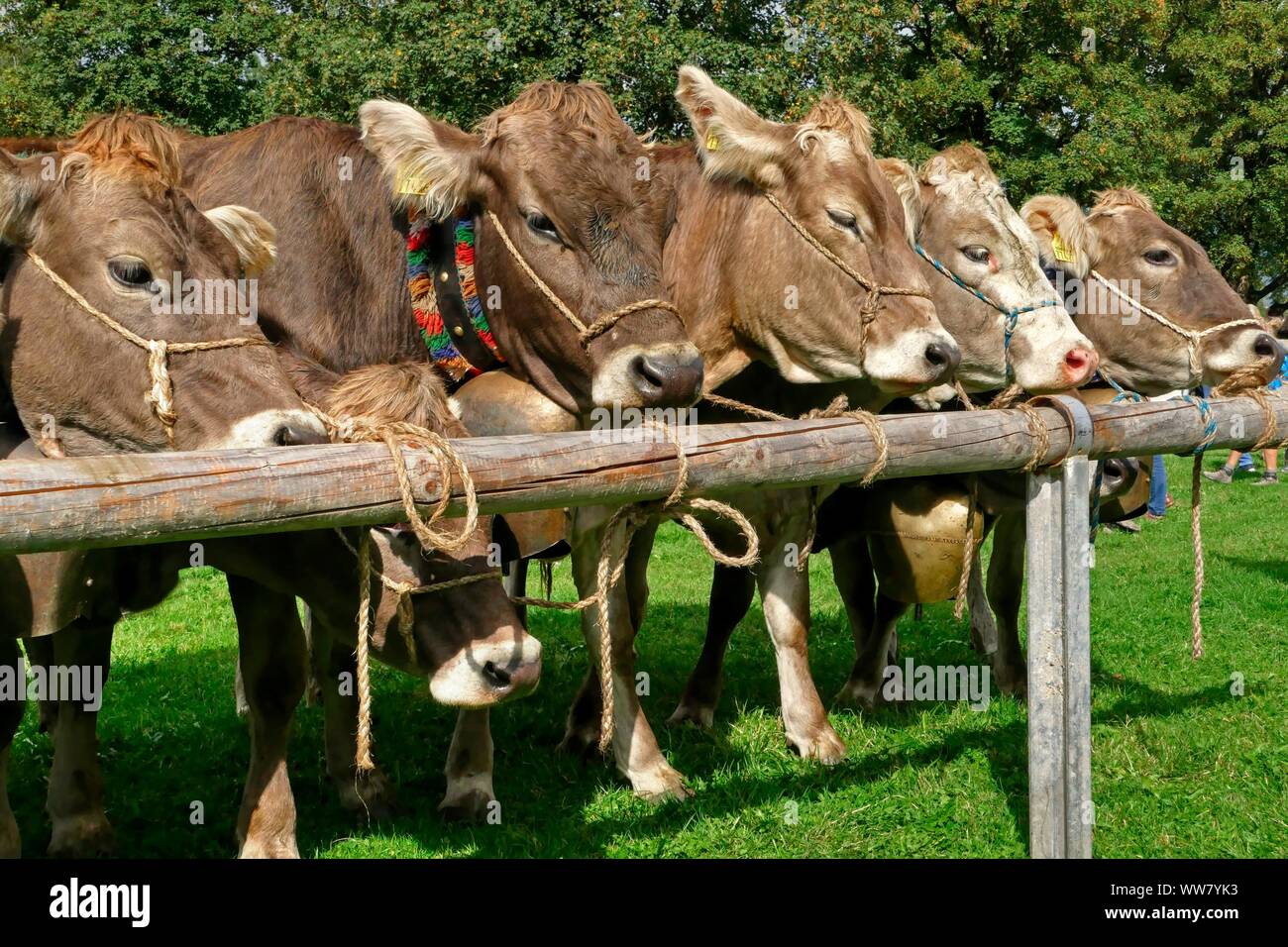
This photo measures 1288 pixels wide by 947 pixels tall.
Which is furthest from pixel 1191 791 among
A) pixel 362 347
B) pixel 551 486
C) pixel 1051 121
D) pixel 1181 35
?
pixel 1181 35

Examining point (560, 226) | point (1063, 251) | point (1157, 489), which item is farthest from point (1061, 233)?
point (560, 226)

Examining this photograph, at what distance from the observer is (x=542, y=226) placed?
4.52 meters

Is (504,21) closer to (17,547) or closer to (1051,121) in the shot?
(1051,121)

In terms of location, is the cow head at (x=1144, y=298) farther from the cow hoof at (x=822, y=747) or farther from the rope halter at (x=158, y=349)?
the rope halter at (x=158, y=349)

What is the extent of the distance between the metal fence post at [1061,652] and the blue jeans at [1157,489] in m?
2.99

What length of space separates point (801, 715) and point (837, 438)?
85.8 inches

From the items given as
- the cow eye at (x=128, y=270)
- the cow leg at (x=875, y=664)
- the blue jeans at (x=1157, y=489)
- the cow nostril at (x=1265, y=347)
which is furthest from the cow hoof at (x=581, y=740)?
the cow nostril at (x=1265, y=347)

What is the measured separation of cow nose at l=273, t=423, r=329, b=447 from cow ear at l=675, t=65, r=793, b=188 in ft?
8.04

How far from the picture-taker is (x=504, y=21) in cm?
1745

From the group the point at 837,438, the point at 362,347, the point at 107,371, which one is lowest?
the point at 837,438

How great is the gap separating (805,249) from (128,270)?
257cm

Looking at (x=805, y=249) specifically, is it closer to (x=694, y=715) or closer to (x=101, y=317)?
(x=694, y=715)

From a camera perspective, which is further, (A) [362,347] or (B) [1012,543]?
(B) [1012,543]

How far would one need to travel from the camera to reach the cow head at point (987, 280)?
5586 mm
